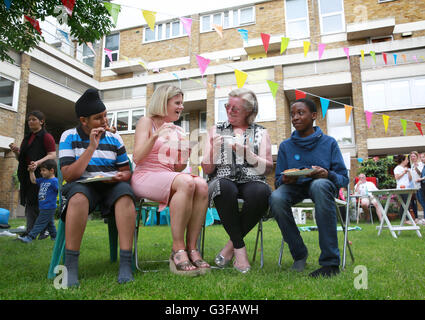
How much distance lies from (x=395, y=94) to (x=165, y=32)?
12.8m

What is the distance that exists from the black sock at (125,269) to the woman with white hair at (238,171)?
2.52ft

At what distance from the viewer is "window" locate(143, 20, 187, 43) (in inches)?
755

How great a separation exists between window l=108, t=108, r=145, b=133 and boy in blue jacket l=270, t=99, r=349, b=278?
15.8 m

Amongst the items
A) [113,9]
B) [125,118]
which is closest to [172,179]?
[113,9]

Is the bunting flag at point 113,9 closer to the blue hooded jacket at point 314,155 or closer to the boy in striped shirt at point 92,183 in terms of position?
the boy in striped shirt at point 92,183

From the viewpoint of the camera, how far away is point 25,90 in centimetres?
1383

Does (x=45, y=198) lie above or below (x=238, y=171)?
below

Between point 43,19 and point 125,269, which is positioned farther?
point 43,19

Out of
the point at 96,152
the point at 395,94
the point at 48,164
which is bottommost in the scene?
the point at 96,152

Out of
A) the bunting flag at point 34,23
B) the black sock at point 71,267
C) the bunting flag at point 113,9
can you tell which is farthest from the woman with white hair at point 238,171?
the bunting flag at point 34,23

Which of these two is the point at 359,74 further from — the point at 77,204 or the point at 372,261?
the point at 77,204

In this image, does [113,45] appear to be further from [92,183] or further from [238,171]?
[92,183]

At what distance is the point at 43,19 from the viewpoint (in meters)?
5.33
